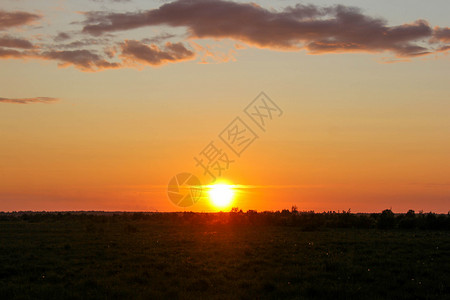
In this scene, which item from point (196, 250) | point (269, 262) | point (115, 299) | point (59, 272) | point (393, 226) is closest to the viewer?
point (115, 299)

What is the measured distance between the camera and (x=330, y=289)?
19531mm

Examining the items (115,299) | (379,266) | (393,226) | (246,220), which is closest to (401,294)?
(379,266)

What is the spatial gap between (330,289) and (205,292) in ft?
16.2

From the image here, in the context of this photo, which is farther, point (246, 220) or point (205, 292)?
point (246, 220)

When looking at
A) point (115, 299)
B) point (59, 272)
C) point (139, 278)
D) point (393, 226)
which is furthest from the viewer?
point (393, 226)

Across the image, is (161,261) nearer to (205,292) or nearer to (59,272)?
(59,272)

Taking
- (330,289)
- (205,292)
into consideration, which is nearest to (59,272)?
(205,292)

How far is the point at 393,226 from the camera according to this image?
2255 inches

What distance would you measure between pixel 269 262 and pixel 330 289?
21.6 ft

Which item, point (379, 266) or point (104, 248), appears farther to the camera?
point (104, 248)

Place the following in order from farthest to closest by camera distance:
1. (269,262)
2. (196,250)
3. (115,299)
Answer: (196,250) < (269,262) < (115,299)

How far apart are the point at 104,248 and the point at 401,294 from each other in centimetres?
1976

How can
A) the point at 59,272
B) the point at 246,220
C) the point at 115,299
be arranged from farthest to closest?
1. the point at 246,220
2. the point at 59,272
3. the point at 115,299

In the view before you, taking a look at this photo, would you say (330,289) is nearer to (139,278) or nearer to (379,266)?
(379,266)
